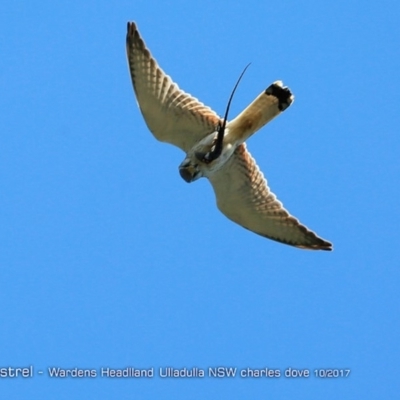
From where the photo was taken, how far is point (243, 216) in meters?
10.9

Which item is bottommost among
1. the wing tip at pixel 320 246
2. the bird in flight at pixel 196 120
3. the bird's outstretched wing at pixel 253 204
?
the wing tip at pixel 320 246

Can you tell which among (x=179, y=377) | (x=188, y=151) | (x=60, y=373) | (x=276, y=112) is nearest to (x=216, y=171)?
(x=188, y=151)

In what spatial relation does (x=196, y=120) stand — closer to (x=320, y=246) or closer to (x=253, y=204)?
(x=253, y=204)

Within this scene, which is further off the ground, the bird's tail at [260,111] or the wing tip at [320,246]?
the bird's tail at [260,111]

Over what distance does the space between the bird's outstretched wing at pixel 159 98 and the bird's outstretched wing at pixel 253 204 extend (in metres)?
0.81

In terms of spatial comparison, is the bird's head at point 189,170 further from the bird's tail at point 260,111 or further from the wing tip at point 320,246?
the wing tip at point 320,246

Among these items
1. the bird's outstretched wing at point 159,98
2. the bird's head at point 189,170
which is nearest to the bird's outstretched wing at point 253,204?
the bird's head at point 189,170

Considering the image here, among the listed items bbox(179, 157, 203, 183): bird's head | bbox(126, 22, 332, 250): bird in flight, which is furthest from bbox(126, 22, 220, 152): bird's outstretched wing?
bbox(179, 157, 203, 183): bird's head

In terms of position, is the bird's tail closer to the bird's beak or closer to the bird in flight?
the bird in flight

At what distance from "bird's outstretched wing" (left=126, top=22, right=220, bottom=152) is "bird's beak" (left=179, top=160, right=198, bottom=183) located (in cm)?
52

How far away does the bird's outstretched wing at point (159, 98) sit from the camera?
9.98 m

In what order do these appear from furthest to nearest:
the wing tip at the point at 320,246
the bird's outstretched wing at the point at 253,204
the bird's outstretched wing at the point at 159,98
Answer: the bird's outstretched wing at the point at 253,204 < the wing tip at the point at 320,246 < the bird's outstretched wing at the point at 159,98

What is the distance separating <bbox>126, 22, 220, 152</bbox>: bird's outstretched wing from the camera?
998cm

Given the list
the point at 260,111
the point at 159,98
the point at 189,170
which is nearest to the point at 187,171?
the point at 189,170
